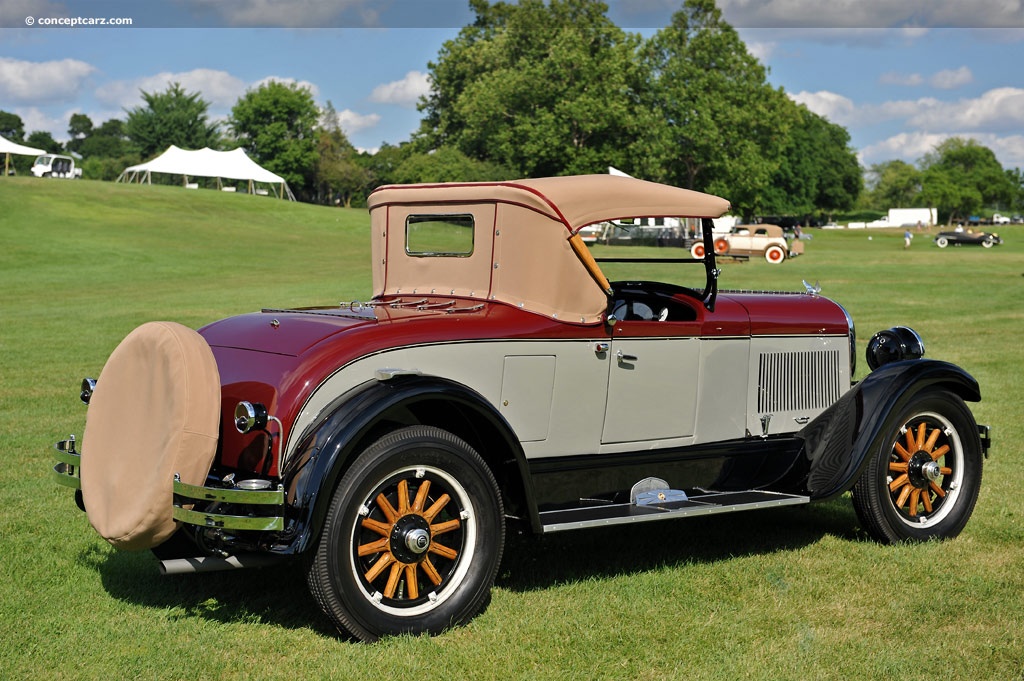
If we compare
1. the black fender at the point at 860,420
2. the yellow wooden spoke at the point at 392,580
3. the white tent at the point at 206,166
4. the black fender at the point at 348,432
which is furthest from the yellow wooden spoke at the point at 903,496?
the white tent at the point at 206,166

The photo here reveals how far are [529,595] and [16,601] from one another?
2403 mm

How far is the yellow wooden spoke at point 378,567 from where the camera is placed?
4.48 metres

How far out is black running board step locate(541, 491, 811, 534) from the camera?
502cm

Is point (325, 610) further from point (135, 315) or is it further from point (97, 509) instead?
point (135, 315)

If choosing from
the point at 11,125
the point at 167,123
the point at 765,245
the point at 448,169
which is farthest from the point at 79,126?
the point at 765,245

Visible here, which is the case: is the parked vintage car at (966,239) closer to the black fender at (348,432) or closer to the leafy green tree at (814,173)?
the leafy green tree at (814,173)

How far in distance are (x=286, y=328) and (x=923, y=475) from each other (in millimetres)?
3705

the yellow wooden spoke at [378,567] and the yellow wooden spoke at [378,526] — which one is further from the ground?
the yellow wooden spoke at [378,526]

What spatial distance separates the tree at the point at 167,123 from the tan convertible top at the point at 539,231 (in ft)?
382

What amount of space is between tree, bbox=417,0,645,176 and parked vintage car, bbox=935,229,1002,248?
2008 centimetres

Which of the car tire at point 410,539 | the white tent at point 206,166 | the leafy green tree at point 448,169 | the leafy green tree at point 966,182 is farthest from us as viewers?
the leafy green tree at point 966,182

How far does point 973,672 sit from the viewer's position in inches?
169

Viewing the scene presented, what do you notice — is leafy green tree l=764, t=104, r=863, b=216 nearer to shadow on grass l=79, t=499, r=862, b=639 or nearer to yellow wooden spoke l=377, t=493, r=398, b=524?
shadow on grass l=79, t=499, r=862, b=639

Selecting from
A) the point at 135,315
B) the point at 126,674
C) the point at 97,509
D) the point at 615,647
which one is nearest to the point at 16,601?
the point at 97,509
